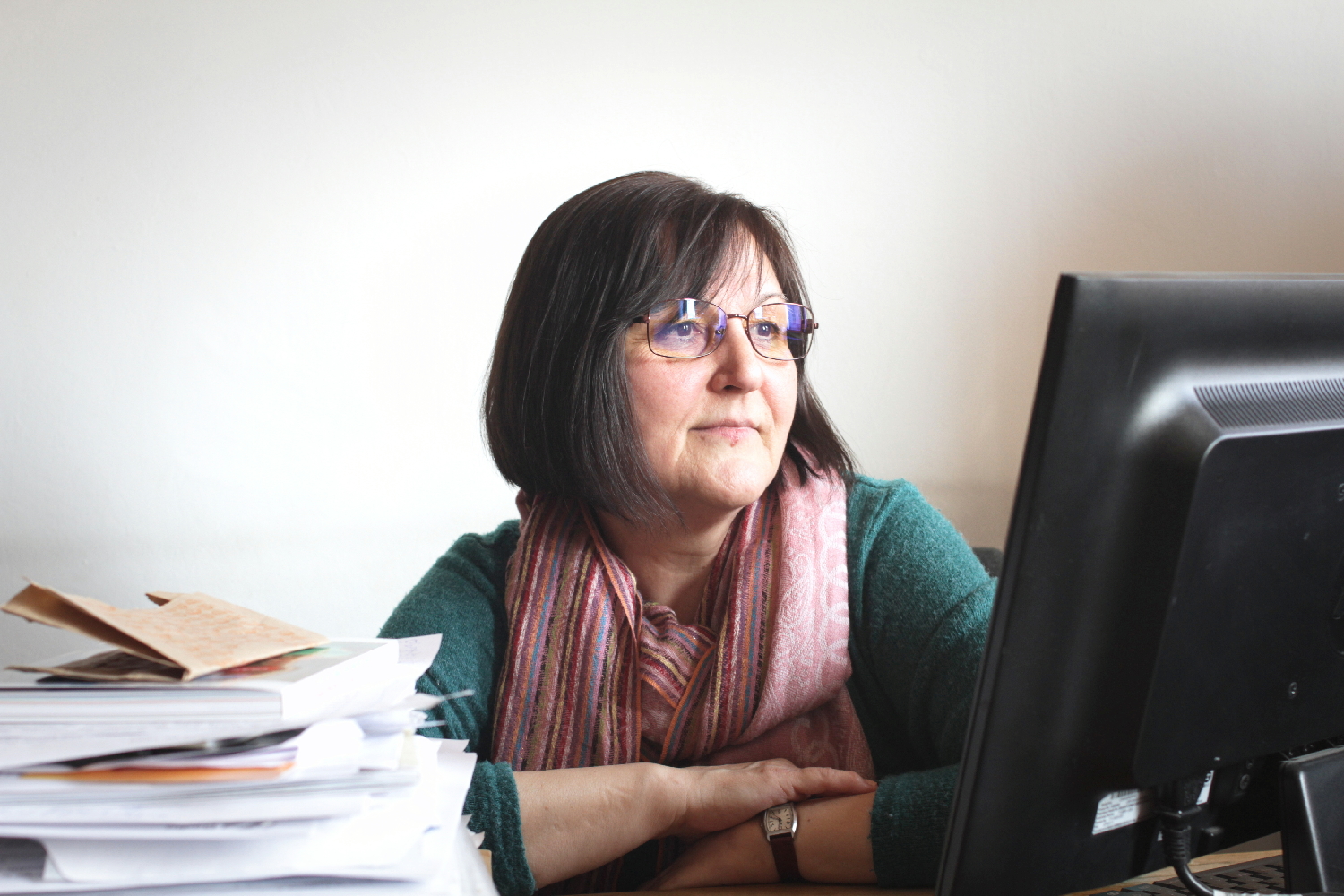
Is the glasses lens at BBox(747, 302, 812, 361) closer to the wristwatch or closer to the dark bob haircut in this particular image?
the dark bob haircut

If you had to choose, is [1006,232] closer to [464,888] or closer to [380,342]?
[380,342]

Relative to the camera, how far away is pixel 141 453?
1.73 meters

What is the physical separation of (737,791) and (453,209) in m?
1.28

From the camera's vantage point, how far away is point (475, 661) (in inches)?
45.0

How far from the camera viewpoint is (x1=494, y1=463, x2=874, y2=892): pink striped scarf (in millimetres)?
1120

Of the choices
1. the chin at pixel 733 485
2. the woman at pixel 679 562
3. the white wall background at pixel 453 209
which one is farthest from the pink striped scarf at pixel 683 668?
the white wall background at pixel 453 209

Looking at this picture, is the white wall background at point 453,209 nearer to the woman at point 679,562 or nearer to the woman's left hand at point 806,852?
the woman at point 679,562

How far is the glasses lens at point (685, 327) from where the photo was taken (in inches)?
42.8

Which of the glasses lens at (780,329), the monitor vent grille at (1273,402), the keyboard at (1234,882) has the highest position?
the glasses lens at (780,329)

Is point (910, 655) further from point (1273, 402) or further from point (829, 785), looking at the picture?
point (1273, 402)

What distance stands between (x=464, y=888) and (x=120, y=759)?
19 cm

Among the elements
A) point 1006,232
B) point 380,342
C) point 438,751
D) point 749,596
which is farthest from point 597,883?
point 1006,232

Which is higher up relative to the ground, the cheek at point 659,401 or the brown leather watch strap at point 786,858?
the cheek at point 659,401

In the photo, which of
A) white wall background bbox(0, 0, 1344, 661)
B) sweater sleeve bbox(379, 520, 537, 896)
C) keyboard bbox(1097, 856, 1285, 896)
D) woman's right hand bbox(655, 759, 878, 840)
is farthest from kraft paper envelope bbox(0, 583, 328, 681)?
white wall background bbox(0, 0, 1344, 661)
